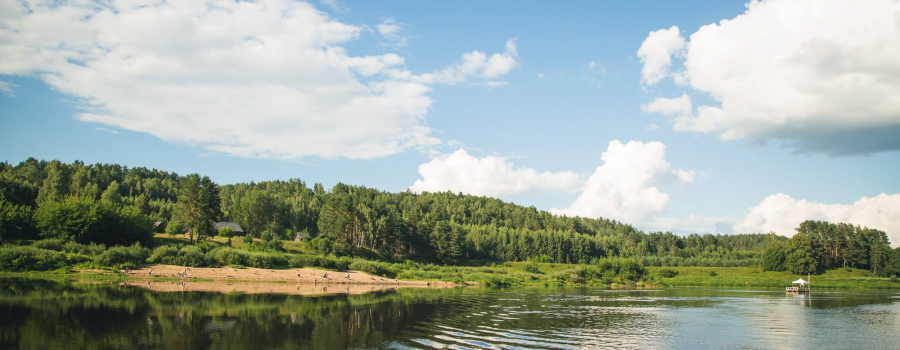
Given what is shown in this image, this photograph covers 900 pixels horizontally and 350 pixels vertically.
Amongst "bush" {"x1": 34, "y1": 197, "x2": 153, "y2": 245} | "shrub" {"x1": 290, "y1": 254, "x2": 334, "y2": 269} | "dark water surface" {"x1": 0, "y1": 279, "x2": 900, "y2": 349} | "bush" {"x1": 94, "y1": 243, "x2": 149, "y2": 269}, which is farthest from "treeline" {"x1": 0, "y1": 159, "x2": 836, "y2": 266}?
"dark water surface" {"x1": 0, "y1": 279, "x2": 900, "y2": 349}

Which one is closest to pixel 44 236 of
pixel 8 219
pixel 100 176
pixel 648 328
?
pixel 8 219

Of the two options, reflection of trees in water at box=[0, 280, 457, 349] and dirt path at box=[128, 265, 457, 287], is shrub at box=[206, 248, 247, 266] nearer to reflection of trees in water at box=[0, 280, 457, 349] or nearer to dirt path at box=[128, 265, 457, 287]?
dirt path at box=[128, 265, 457, 287]

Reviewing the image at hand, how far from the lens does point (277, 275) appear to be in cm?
6612

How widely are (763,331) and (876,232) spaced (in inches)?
5661

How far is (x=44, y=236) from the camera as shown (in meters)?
63.1

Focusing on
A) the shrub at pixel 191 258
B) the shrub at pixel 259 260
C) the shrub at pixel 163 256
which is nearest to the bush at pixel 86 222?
the shrub at pixel 163 256

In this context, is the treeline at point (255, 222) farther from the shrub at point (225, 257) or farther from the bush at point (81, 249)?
the shrub at point (225, 257)

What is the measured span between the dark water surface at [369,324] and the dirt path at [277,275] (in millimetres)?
15249

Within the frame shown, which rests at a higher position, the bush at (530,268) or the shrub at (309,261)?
the shrub at (309,261)

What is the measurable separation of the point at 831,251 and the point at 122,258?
15096 centimetres

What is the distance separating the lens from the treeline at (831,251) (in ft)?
356

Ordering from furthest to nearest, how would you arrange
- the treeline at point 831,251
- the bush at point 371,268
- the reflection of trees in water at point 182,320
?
1. the treeline at point 831,251
2. the bush at point 371,268
3. the reflection of trees in water at point 182,320

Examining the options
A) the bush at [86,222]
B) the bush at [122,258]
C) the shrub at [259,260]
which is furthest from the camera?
the shrub at [259,260]

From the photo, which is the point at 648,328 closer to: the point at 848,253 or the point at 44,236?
the point at 44,236
